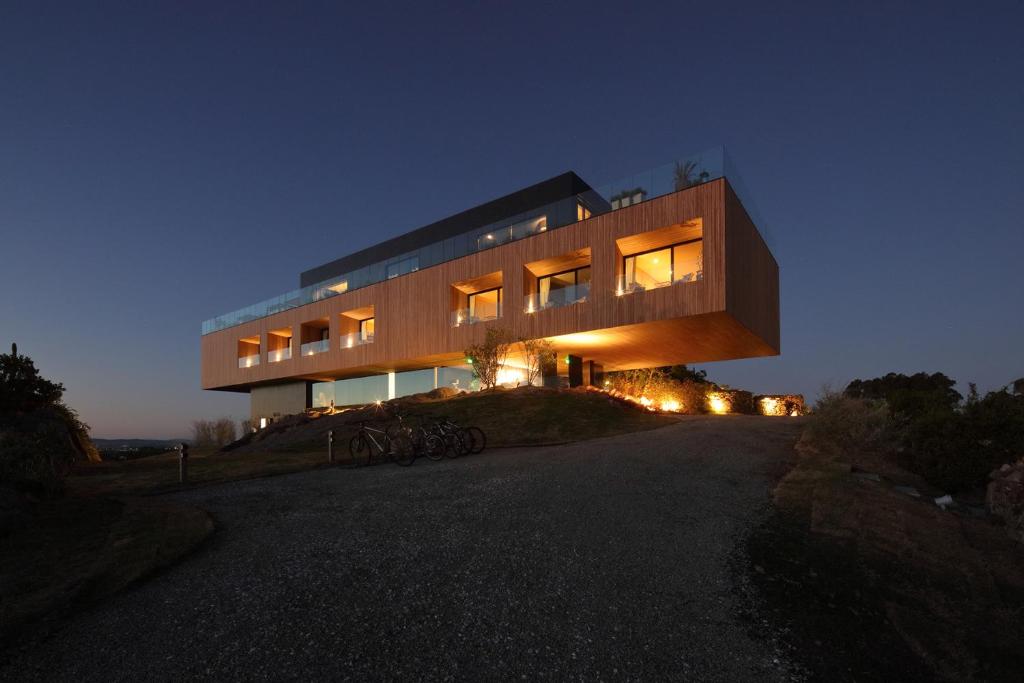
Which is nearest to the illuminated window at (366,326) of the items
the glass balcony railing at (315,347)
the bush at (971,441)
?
the glass balcony railing at (315,347)

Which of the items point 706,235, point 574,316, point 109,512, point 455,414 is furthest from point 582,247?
point 109,512

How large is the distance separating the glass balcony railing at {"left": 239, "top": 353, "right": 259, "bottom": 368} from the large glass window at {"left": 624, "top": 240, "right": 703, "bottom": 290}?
27.8 metres

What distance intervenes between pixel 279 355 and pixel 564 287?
21884 millimetres

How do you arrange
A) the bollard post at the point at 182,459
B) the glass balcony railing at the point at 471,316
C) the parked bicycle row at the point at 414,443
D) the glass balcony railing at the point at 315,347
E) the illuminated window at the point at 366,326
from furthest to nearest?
1. the illuminated window at the point at 366,326
2. the glass balcony railing at the point at 315,347
3. the glass balcony railing at the point at 471,316
4. the parked bicycle row at the point at 414,443
5. the bollard post at the point at 182,459

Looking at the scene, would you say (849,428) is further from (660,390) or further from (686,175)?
(660,390)

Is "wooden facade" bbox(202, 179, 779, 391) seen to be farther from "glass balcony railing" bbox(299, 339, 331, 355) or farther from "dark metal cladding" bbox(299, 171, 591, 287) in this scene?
"dark metal cladding" bbox(299, 171, 591, 287)

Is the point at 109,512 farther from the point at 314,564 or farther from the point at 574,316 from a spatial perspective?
the point at 574,316

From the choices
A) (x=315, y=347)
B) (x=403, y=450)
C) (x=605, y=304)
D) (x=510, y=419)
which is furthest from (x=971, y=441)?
(x=315, y=347)

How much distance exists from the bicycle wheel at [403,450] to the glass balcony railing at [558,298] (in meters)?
12.4

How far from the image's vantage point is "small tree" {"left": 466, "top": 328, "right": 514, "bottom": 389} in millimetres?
23281

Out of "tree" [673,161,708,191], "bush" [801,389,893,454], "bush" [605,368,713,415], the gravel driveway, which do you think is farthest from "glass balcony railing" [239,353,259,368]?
"bush" [801,389,893,454]

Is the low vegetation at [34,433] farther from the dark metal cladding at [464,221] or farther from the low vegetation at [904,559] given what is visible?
the dark metal cladding at [464,221]

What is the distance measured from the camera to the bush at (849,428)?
1014 centimetres

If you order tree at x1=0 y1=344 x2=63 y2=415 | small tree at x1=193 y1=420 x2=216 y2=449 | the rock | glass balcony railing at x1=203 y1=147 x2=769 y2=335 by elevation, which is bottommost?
small tree at x1=193 y1=420 x2=216 y2=449
